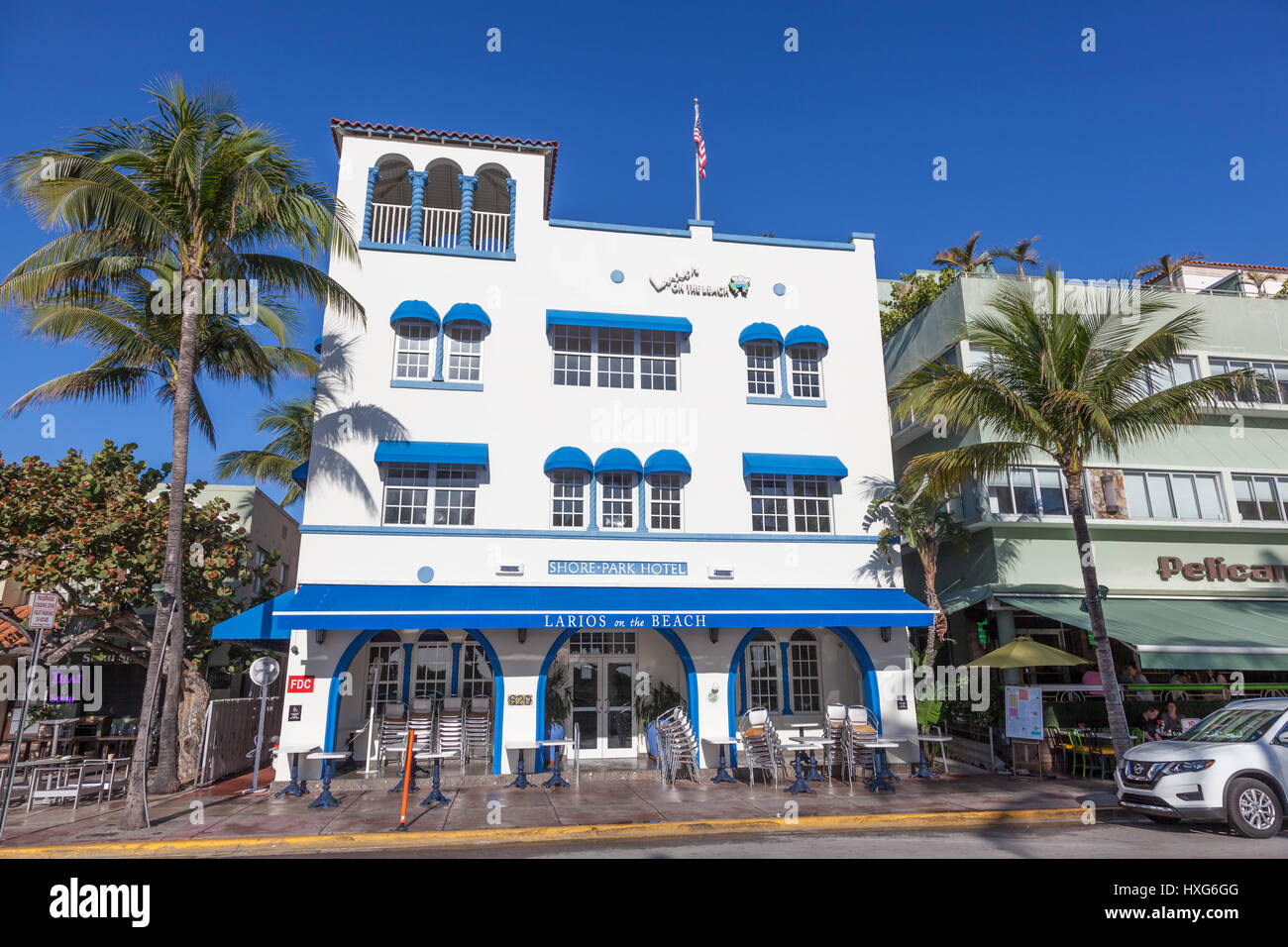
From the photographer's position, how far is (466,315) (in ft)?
56.9

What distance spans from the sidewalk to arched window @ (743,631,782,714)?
345cm

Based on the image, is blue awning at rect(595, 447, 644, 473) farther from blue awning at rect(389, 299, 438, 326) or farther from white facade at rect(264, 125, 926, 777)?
blue awning at rect(389, 299, 438, 326)

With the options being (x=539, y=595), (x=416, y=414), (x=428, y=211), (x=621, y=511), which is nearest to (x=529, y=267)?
(x=428, y=211)

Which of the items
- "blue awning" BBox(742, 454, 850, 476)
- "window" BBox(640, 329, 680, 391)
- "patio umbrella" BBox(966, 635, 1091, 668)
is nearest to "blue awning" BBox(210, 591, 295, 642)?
"window" BBox(640, 329, 680, 391)

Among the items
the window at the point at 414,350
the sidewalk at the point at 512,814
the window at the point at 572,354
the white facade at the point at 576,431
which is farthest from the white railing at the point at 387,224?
the sidewalk at the point at 512,814

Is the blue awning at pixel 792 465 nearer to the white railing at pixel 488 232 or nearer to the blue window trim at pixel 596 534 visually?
the blue window trim at pixel 596 534

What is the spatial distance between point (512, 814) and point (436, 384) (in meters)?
8.94

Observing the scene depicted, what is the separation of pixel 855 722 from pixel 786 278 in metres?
10.3

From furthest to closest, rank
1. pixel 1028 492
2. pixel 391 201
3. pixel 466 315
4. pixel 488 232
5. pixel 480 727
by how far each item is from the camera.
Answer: pixel 391 201 → pixel 1028 492 → pixel 488 232 → pixel 466 315 → pixel 480 727

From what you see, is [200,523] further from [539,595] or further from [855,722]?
[855,722]

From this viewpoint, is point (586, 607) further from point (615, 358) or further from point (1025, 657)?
point (1025, 657)

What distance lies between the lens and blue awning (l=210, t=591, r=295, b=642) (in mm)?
14836

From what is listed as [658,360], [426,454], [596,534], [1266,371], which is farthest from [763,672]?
[1266,371]
